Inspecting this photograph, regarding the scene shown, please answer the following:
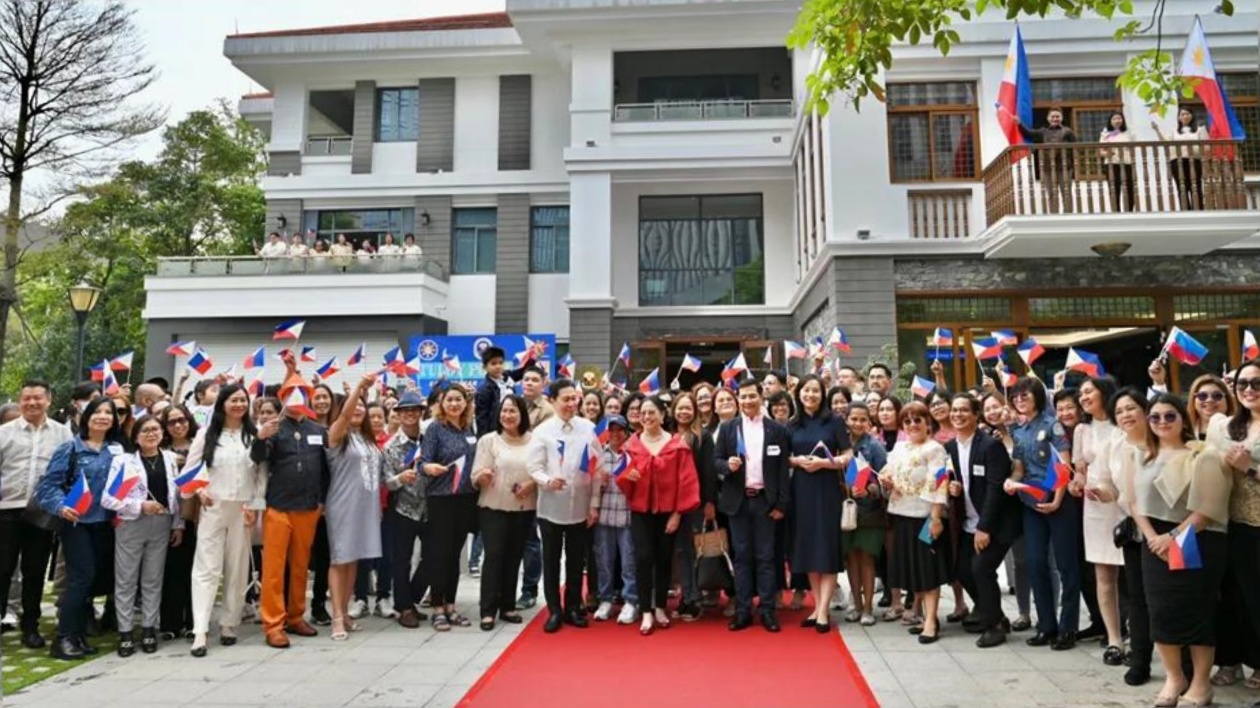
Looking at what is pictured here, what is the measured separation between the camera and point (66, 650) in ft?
16.6

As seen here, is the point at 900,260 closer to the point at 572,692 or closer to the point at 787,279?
the point at 787,279

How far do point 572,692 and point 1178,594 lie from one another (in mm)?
3151

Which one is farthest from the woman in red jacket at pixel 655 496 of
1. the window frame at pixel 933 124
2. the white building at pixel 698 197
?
the window frame at pixel 933 124

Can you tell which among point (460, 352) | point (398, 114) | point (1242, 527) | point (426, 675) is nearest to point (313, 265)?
point (460, 352)

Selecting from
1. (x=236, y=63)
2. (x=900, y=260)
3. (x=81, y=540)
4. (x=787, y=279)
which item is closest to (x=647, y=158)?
(x=787, y=279)

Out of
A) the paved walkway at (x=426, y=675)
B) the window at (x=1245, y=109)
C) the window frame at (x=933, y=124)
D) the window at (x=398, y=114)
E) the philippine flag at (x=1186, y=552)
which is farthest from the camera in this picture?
the window at (x=398, y=114)

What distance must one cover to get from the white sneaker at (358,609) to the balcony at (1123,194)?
907 centimetres

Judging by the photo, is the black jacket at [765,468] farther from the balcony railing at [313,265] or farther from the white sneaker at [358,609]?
the balcony railing at [313,265]

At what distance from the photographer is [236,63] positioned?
1925cm

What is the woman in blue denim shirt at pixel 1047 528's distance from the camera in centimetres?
493

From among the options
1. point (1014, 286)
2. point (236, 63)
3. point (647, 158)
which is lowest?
point (1014, 286)

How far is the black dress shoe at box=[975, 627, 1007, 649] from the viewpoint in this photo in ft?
16.6

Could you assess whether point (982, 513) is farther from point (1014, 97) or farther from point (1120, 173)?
point (1120, 173)

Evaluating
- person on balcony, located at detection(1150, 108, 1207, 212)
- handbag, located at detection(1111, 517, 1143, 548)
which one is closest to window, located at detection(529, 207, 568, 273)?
person on balcony, located at detection(1150, 108, 1207, 212)
